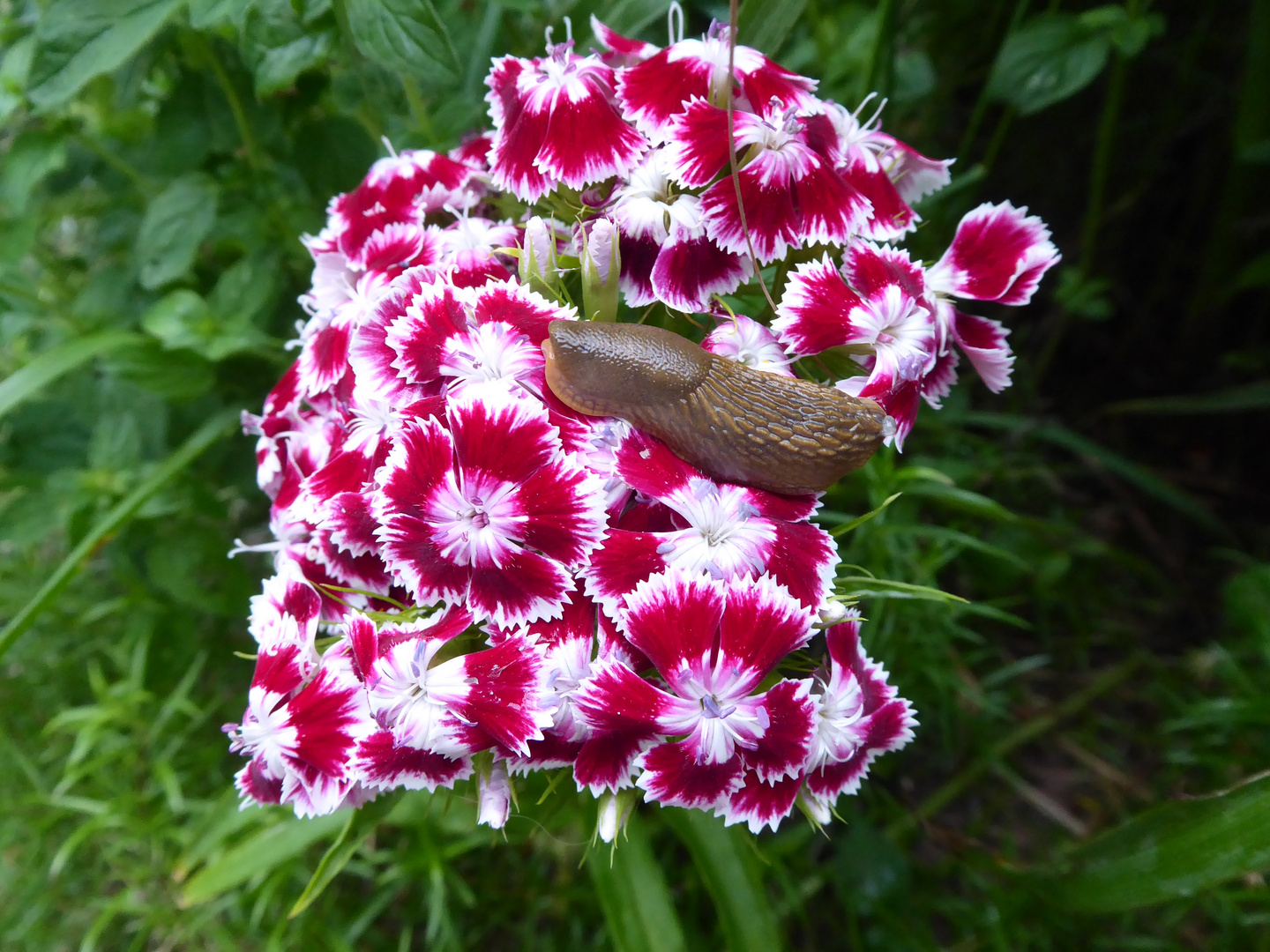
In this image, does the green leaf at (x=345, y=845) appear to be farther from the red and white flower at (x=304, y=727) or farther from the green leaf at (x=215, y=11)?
the green leaf at (x=215, y=11)

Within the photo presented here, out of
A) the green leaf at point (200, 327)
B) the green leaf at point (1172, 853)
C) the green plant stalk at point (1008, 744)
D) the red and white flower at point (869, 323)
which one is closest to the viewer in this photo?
the red and white flower at point (869, 323)

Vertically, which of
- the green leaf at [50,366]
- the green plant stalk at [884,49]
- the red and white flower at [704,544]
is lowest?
the red and white flower at [704,544]

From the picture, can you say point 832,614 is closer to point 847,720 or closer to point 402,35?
point 847,720

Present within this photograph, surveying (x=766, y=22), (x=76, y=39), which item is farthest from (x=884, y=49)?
(x=76, y=39)

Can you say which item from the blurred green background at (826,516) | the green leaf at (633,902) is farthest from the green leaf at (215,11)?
the green leaf at (633,902)

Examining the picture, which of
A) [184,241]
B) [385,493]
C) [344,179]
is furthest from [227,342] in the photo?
[385,493]

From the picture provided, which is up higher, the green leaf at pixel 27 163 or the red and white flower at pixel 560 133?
the green leaf at pixel 27 163
